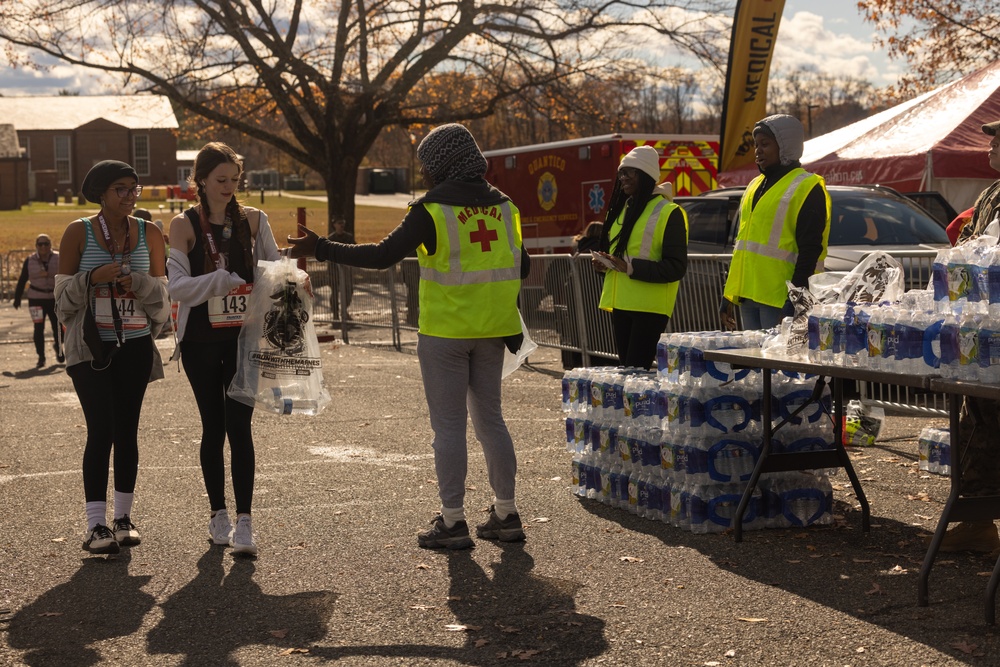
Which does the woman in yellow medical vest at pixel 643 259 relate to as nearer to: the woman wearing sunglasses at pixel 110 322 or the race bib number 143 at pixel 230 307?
the race bib number 143 at pixel 230 307

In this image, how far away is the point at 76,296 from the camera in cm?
661

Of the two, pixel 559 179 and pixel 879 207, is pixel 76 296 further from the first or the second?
pixel 559 179

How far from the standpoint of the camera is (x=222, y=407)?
6.49 meters

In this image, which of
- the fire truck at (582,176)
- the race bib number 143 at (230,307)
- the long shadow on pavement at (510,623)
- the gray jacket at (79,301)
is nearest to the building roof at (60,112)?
the fire truck at (582,176)

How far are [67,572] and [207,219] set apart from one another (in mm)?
1760

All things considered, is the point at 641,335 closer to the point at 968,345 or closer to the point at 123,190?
the point at 968,345

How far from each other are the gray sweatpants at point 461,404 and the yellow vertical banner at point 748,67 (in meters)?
13.1

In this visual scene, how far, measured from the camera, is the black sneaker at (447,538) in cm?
646

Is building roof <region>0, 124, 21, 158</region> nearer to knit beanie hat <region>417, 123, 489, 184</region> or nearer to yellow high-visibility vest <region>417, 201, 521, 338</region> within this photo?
knit beanie hat <region>417, 123, 489, 184</region>

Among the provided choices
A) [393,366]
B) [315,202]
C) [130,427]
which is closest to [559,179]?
[393,366]

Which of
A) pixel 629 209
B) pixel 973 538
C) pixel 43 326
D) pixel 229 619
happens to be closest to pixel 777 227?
pixel 629 209

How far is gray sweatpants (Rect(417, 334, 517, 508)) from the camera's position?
21.0ft

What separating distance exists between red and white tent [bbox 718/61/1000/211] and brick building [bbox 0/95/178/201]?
101 metres

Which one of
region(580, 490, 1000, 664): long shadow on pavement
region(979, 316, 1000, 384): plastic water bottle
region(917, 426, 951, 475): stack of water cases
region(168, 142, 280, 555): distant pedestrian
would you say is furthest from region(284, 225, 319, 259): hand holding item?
region(917, 426, 951, 475): stack of water cases
